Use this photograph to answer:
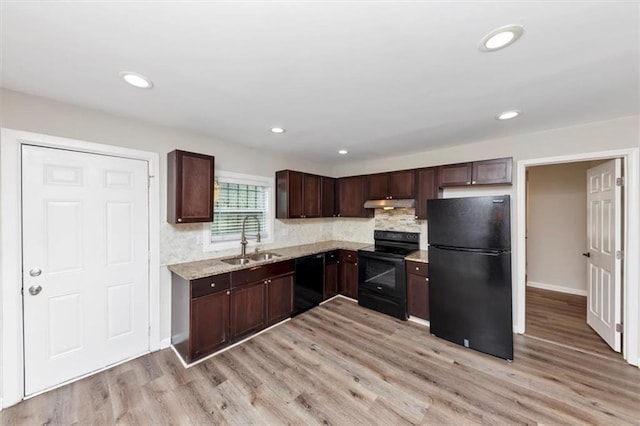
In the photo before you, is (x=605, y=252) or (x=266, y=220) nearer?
(x=605, y=252)

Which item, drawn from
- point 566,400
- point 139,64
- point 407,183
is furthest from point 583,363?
point 139,64

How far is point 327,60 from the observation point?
1475 millimetres

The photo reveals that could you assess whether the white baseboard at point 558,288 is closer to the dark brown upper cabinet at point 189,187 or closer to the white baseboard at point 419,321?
the white baseboard at point 419,321

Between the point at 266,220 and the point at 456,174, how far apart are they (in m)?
2.81

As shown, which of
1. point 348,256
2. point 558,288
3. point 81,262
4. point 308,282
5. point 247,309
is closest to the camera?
point 81,262

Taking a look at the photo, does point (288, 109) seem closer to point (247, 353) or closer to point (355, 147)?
point (355, 147)

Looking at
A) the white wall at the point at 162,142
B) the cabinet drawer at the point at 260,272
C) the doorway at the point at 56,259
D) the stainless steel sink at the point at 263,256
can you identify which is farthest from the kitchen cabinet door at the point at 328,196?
the doorway at the point at 56,259

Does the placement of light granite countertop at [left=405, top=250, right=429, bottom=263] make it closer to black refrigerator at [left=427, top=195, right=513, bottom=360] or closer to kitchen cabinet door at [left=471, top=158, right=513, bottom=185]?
black refrigerator at [left=427, top=195, right=513, bottom=360]

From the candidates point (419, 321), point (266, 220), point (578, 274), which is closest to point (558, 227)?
point (578, 274)

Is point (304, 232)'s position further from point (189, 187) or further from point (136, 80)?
point (136, 80)

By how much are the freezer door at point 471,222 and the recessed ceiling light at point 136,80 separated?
118 inches

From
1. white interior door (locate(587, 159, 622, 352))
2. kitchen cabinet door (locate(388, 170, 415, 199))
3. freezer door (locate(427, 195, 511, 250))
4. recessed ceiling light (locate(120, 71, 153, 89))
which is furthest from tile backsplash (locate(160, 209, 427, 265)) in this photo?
white interior door (locate(587, 159, 622, 352))

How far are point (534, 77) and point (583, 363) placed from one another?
2757 millimetres

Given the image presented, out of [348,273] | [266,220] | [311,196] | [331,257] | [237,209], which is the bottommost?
[348,273]
